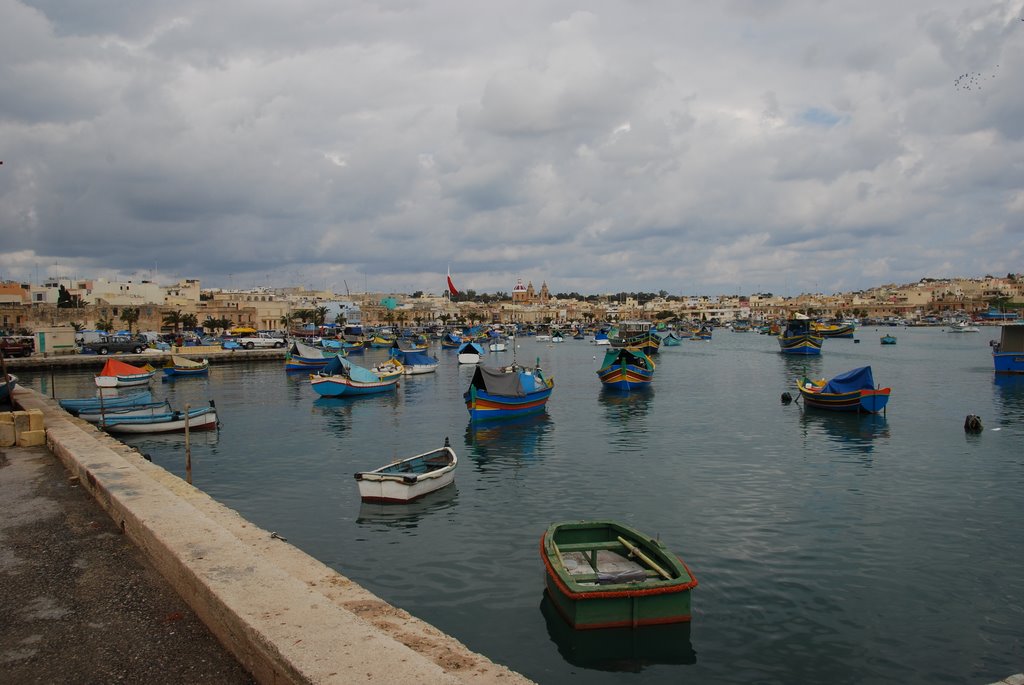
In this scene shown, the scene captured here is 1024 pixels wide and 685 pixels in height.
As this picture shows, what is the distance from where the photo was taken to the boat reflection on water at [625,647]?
33.5ft

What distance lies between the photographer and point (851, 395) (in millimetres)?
34312

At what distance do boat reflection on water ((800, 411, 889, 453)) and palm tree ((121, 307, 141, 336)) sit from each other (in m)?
103

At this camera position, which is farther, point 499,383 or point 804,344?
point 804,344

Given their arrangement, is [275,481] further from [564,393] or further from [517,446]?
[564,393]

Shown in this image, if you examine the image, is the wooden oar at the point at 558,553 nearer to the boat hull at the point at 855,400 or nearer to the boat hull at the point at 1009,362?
the boat hull at the point at 855,400

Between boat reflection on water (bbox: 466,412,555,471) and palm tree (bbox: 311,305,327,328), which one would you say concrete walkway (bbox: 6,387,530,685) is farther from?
palm tree (bbox: 311,305,327,328)

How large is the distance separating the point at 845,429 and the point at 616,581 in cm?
2348

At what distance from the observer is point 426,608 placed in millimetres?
11953

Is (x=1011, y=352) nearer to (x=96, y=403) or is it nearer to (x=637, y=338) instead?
(x=637, y=338)

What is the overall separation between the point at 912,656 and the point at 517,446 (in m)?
18.0

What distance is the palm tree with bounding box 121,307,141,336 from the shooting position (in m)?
109

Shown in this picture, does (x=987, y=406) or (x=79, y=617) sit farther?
(x=987, y=406)

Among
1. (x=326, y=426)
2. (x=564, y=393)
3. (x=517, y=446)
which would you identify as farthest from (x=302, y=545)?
(x=564, y=393)

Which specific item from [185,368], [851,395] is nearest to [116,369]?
[185,368]
